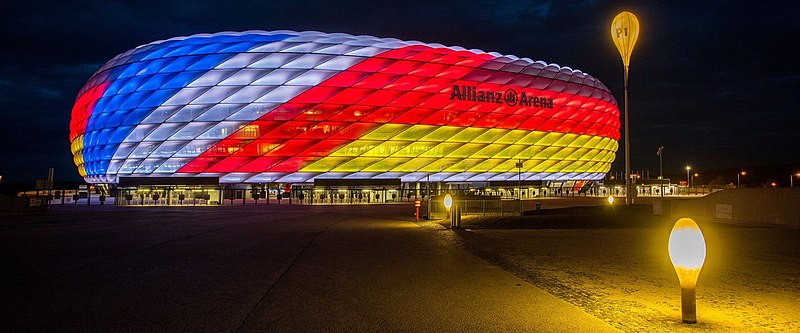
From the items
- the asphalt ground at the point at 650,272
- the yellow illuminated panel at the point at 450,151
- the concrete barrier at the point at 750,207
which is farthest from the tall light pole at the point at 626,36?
the yellow illuminated panel at the point at 450,151

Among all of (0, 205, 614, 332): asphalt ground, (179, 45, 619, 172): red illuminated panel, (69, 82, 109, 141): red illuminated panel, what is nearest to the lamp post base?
(0, 205, 614, 332): asphalt ground

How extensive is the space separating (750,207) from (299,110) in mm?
33879

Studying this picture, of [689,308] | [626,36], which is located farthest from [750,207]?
[689,308]

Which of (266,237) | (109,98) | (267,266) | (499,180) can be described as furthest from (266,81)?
(267,266)

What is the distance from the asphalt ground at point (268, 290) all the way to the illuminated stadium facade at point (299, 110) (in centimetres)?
3364

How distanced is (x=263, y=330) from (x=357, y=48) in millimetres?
45314

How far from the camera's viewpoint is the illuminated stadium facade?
46.7 meters

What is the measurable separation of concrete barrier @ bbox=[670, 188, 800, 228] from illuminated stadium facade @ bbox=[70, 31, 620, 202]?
27.4m

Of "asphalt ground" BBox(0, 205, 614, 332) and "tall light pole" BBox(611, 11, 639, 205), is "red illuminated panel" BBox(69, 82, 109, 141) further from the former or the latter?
"tall light pole" BBox(611, 11, 639, 205)

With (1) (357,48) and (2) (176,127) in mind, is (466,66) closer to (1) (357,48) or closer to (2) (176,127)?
(1) (357,48)

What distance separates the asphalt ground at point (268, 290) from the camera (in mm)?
5723

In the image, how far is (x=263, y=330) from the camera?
5.40m

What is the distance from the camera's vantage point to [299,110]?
153ft

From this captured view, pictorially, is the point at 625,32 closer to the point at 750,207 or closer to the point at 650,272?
the point at 750,207
